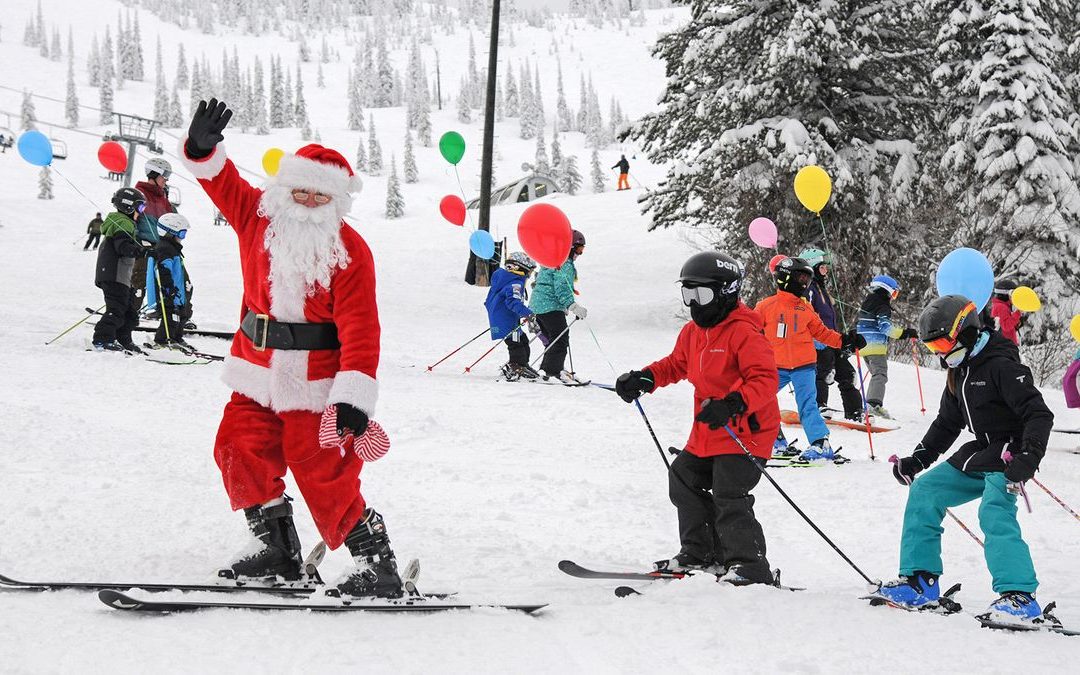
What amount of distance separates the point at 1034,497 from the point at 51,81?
5003 inches

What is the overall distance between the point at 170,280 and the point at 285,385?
7.80 metres

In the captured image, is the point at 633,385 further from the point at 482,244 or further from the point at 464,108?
the point at 464,108

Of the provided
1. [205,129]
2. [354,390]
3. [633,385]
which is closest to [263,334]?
[354,390]

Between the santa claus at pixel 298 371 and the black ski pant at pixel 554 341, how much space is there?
708cm

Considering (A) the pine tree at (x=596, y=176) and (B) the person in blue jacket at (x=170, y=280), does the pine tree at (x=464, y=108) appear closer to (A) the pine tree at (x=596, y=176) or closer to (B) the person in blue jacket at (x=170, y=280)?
(A) the pine tree at (x=596, y=176)

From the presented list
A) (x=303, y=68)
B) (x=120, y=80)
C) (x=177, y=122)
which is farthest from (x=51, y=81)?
(x=303, y=68)

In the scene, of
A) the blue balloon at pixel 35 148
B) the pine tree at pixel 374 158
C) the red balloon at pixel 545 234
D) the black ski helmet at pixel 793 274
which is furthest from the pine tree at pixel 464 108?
the black ski helmet at pixel 793 274

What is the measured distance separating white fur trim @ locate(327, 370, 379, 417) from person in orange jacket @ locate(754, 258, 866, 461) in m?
4.91

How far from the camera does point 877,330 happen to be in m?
9.09

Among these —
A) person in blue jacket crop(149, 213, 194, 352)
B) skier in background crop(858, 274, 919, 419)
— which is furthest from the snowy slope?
person in blue jacket crop(149, 213, 194, 352)

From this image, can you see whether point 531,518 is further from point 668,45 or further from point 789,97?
point 668,45

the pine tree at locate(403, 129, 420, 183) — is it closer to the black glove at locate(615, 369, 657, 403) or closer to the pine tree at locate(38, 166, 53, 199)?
the pine tree at locate(38, 166, 53, 199)

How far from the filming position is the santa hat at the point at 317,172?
3.46 m

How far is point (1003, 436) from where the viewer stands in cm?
390
